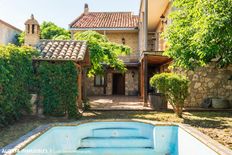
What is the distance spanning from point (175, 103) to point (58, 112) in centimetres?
477

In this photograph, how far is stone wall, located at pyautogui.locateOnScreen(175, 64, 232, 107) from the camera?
13.9 m

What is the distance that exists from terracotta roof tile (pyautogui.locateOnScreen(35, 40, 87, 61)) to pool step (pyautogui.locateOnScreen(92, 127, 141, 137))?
3.23m

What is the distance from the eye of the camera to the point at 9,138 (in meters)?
6.32

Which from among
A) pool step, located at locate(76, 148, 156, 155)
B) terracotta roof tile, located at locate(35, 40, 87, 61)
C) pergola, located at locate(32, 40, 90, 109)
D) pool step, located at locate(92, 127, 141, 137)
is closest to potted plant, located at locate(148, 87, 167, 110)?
pergola, located at locate(32, 40, 90, 109)

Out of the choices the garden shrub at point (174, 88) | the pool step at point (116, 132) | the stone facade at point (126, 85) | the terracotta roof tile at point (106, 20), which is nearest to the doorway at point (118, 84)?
the stone facade at point (126, 85)

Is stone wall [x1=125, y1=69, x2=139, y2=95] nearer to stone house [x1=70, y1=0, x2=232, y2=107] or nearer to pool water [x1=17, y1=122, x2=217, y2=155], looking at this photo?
stone house [x1=70, y1=0, x2=232, y2=107]

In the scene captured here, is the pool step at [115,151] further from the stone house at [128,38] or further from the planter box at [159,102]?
the stone house at [128,38]

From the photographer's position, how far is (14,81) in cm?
830

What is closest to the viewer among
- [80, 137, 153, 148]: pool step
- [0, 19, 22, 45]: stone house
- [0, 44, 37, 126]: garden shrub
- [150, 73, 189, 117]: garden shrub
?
[80, 137, 153, 148]: pool step

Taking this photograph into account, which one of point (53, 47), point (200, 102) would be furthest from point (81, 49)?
point (200, 102)

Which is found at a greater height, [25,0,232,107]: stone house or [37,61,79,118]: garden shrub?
[25,0,232,107]: stone house

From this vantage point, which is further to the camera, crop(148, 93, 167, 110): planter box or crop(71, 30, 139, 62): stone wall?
crop(71, 30, 139, 62): stone wall

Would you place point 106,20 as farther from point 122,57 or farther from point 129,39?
point 122,57

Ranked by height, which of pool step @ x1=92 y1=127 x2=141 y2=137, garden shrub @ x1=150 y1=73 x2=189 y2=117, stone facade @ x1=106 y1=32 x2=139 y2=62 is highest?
stone facade @ x1=106 y1=32 x2=139 y2=62
